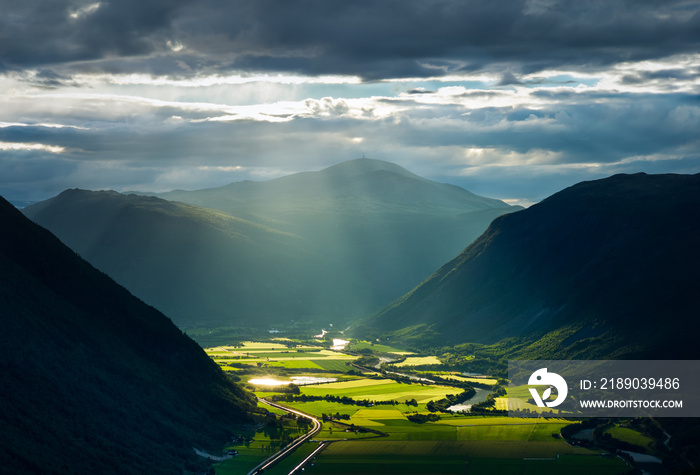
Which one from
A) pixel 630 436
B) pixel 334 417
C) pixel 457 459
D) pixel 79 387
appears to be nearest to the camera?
pixel 79 387

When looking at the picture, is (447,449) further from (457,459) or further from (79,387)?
(79,387)

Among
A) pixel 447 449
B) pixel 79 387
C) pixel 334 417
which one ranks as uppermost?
pixel 79 387

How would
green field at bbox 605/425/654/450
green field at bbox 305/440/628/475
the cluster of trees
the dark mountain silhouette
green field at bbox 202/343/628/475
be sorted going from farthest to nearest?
the cluster of trees → green field at bbox 605/425/654/450 → green field at bbox 202/343/628/475 → green field at bbox 305/440/628/475 → the dark mountain silhouette

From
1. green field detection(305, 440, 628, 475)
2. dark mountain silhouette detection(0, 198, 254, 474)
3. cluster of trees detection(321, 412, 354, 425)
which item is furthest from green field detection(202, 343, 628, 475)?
dark mountain silhouette detection(0, 198, 254, 474)

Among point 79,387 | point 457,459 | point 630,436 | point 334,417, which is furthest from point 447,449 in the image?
point 79,387

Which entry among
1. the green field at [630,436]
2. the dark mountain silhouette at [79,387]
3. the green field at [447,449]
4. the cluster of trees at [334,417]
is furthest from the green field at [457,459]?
the dark mountain silhouette at [79,387]

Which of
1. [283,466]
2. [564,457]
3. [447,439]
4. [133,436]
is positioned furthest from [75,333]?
[564,457]

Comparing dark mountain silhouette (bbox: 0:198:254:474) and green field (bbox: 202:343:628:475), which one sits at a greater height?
dark mountain silhouette (bbox: 0:198:254:474)

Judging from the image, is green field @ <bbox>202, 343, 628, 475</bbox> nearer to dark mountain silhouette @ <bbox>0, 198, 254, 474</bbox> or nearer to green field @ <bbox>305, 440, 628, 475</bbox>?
green field @ <bbox>305, 440, 628, 475</bbox>
